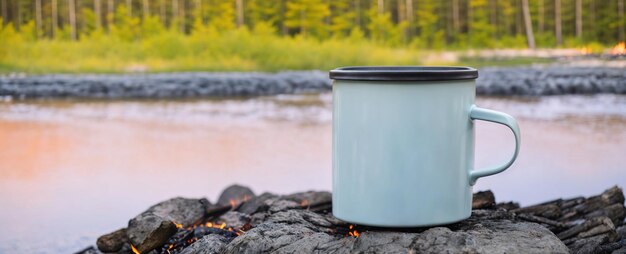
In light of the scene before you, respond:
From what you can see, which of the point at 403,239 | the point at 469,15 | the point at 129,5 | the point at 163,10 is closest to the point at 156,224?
the point at 403,239

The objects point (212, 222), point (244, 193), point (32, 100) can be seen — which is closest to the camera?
point (212, 222)

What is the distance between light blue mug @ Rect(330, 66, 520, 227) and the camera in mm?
1926

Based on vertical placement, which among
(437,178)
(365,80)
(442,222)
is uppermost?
(365,80)

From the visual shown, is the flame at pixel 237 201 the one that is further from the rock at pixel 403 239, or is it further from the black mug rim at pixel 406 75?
the black mug rim at pixel 406 75

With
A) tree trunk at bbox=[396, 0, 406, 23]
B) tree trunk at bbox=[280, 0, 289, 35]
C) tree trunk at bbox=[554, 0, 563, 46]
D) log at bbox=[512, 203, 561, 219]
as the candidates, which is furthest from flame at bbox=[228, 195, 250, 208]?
tree trunk at bbox=[554, 0, 563, 46]

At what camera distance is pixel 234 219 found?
310cm

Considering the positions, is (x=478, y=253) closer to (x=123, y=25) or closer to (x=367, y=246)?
(x=367, y=246)

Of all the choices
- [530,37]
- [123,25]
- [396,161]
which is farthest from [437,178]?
[530,37]

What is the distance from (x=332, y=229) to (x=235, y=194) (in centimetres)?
131

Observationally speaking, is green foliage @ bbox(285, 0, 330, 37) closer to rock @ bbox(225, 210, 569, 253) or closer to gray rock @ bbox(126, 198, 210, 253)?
gray rock @ bbox(126, 198, 210, 253)

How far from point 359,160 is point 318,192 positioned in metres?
1.27

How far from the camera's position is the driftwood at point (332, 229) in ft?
6.56

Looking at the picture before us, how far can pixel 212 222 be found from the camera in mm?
3213

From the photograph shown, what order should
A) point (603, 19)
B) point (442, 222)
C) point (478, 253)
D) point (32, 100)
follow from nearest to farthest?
point (478, 253)
point (442, 222)
point (32, 100)
point (603, 19)
